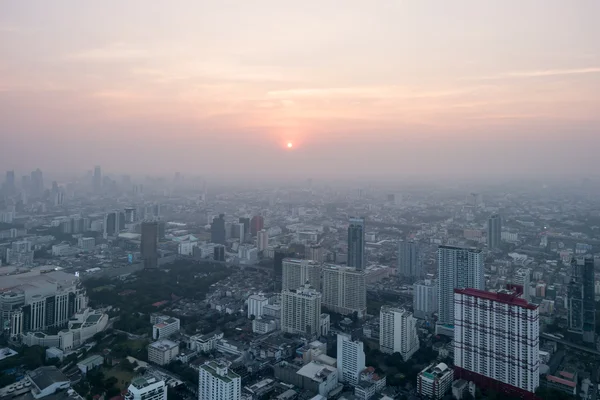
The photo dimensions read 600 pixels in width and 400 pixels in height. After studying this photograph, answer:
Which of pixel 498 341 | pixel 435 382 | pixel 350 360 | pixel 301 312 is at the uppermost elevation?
pixel 498 341

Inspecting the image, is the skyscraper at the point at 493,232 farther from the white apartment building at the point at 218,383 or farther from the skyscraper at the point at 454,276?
the white apartment building at the point at 218,383

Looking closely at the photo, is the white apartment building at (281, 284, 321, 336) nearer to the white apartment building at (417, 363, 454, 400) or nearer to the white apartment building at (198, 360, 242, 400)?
the white apartment building at (417, 363, 454, 400)

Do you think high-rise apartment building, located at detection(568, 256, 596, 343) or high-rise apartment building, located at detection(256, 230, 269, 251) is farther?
high-rise apartment building, located at detection(256, 230, 269, 251)

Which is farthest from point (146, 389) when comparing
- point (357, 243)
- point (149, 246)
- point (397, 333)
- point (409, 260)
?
point (149, 246)

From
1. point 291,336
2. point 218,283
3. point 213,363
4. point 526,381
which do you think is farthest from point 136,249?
point 526,381

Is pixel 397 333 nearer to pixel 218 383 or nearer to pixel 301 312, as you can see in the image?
pixel 301 312

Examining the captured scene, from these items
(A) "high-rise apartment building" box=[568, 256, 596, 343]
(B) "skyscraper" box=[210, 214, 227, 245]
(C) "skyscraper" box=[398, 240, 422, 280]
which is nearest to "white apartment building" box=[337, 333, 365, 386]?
(A) "high-rise apartment building" box=[568, 256, 596, 343]
